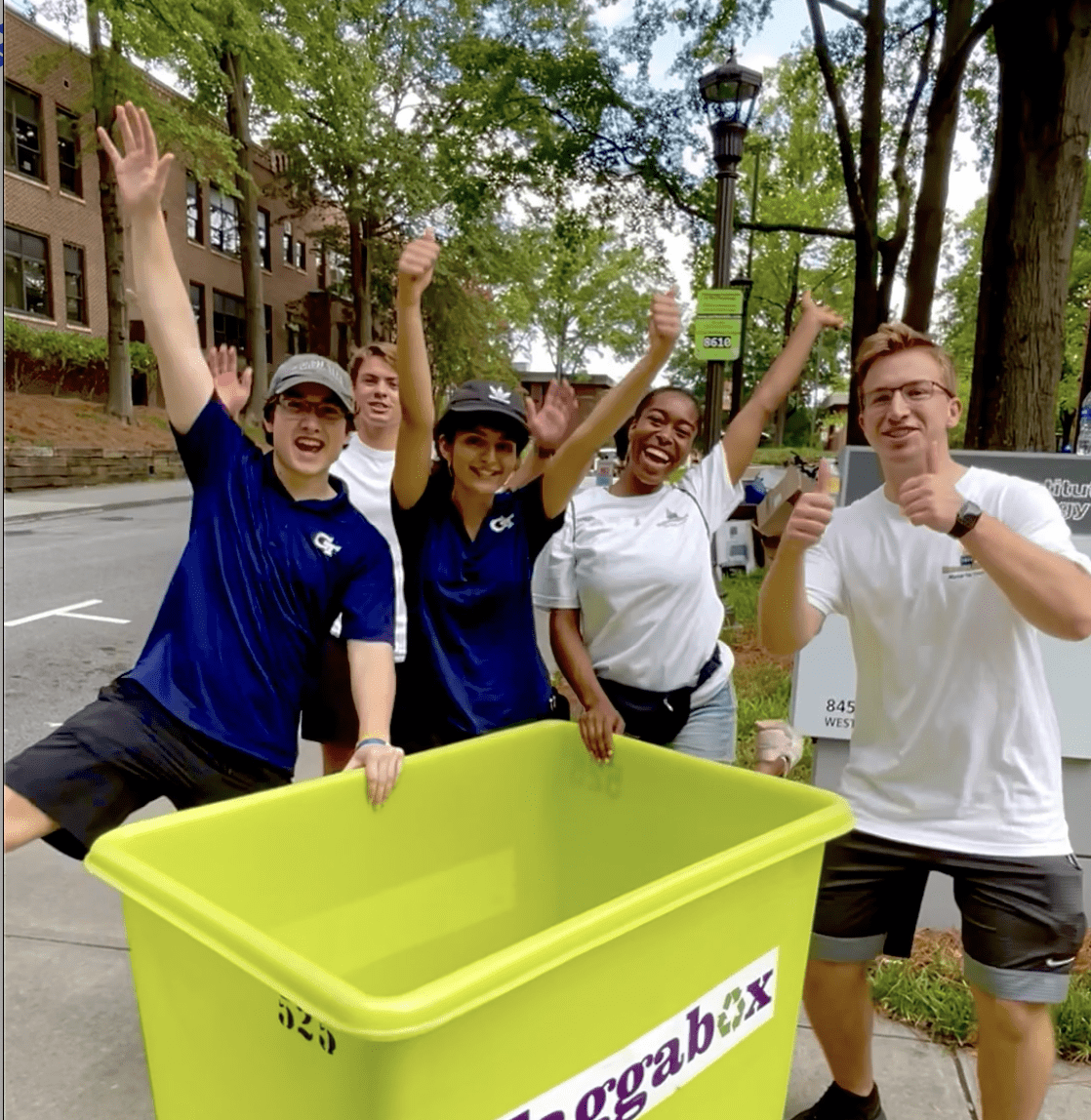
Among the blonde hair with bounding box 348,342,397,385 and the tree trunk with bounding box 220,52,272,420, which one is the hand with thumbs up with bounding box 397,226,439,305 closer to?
the blonde hair with bounding box 348,342,397,385

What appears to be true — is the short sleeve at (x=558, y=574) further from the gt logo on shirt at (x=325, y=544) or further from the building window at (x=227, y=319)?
the building window at (x=227, y=319)

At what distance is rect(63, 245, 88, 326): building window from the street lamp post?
23.2 meters

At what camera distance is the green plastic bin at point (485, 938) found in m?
1.00

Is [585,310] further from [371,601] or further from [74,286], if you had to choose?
[371,601]

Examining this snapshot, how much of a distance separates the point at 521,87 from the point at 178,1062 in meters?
11.4

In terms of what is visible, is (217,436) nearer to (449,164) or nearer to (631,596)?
(631,596)

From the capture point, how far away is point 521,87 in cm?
1084

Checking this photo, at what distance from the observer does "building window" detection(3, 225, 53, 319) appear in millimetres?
23016

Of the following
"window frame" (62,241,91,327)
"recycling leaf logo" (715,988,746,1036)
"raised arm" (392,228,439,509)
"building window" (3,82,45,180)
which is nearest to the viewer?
"recycling leaf logo" (715,988,746,1036)

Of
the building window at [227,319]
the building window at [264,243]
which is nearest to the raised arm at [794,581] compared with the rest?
the building window at [227,319]

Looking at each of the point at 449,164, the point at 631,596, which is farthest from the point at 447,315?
the point at 631,596

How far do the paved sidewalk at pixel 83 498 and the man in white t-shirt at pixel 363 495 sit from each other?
12.3 metres

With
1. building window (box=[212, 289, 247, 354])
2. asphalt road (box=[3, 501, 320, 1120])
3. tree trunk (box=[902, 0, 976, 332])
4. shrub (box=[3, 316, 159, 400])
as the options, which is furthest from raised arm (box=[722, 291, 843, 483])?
building window (box=[212, 289, 247, 354])

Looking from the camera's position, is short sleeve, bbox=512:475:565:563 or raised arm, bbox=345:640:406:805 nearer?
raised arm, bbox=345:640:406:805
